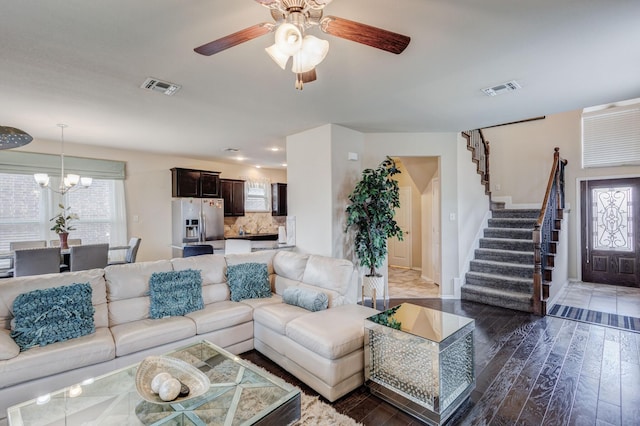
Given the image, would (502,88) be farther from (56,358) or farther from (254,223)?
(254,223)

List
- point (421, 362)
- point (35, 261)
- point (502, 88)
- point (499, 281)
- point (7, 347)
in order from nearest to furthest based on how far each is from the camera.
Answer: point (7, 347) → point (421, 362) → point (502, 88) → point (35, 261) → point (499, 281)

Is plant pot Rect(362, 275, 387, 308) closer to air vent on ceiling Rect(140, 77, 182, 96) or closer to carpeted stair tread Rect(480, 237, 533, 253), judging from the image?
carpeted stair tread Rect(480, 237, 533, 253)

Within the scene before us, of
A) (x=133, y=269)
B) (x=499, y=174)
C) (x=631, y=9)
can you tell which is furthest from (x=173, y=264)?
Answer: (x=499, y=174)

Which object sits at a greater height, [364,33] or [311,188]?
[364,33]

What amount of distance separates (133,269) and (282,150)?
13.0 feet

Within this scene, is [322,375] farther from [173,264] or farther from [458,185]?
[458,185]

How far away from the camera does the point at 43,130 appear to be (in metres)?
4.51

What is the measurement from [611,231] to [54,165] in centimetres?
1013

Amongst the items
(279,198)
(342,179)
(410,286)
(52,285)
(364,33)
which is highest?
(364,33)

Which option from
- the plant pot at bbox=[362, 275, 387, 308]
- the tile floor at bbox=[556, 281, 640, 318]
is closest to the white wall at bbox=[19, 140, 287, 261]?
the plant pot at bbox=[362, 275, 387, 308]

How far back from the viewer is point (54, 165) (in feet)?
17.1

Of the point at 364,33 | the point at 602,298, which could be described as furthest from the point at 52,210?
the point at 602,298

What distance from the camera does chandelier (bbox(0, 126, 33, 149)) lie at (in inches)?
93.3

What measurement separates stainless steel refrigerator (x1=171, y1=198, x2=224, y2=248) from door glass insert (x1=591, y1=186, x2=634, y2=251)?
7.72 metres
